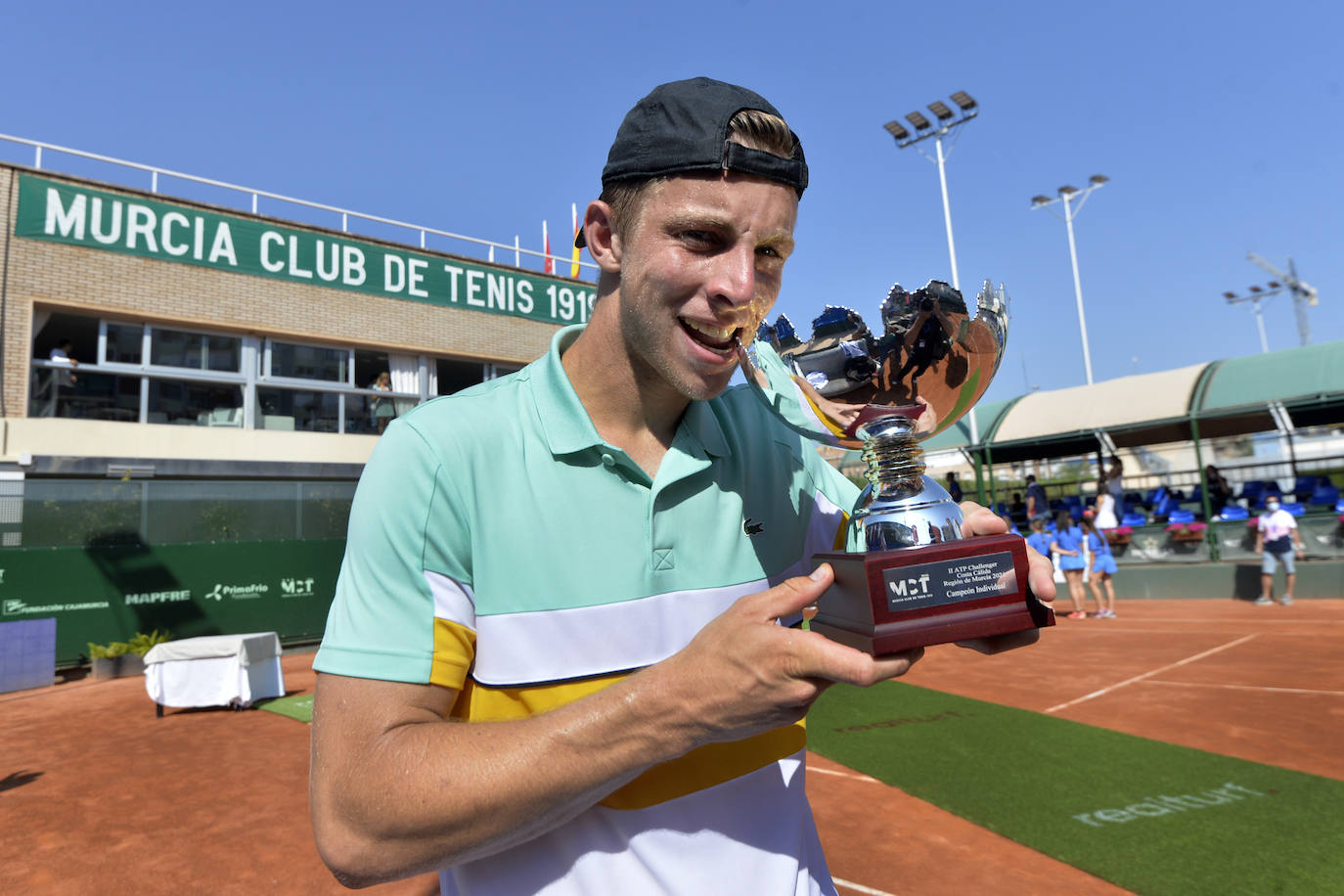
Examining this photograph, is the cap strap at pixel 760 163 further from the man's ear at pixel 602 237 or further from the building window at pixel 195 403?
the building window at pixel 195 403

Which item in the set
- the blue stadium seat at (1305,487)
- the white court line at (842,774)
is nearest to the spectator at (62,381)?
the white court line at (842,774)

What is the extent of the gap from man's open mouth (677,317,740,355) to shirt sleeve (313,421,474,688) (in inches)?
18.8

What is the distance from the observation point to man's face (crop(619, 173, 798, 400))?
4.22 feet

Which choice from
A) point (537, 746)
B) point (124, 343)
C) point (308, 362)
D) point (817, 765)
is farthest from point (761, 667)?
point (308, 362)

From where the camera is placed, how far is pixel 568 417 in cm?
143

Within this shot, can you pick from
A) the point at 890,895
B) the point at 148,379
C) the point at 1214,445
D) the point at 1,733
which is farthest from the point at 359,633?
the point at 1214,445

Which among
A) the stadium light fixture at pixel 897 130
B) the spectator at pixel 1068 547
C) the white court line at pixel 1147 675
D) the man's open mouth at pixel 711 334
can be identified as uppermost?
the stadium light fixture at pixel 897 130

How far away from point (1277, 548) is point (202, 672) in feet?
59.8

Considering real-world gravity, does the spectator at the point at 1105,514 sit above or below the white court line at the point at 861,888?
above

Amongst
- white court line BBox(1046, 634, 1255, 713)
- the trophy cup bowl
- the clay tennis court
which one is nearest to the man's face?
the trophy cup bowl

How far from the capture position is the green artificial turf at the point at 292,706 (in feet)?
32.9

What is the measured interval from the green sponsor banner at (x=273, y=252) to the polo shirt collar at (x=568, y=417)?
51.1ft

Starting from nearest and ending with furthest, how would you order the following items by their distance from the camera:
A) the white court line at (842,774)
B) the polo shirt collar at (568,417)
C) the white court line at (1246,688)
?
the polo shirt collar at (568,417), the white court line at (842,774), the white court line at (1246,688)

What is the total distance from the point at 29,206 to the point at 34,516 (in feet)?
19.4
